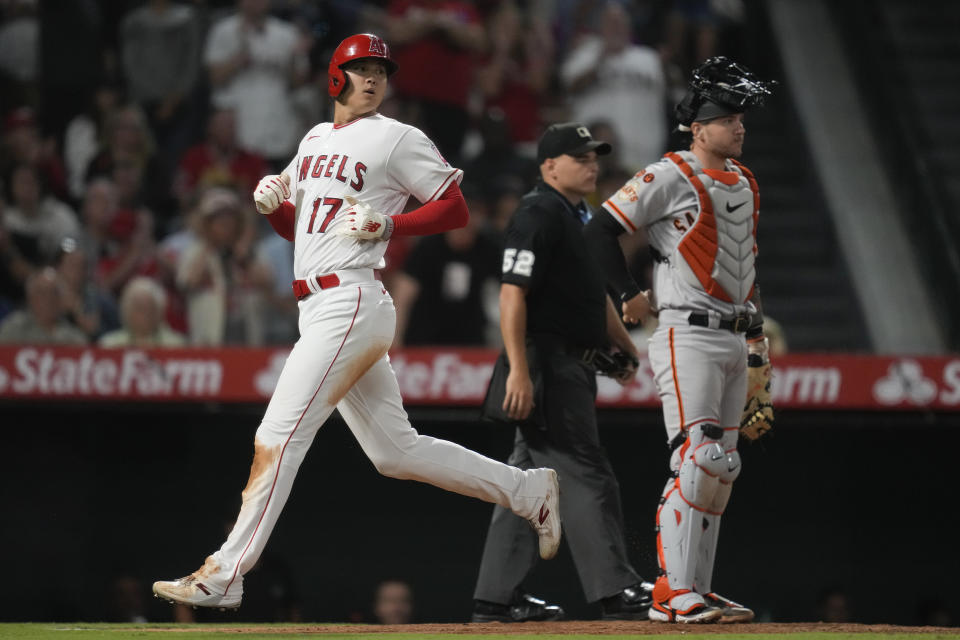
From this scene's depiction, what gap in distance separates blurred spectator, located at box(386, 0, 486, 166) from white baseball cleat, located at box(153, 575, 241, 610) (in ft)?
18.6

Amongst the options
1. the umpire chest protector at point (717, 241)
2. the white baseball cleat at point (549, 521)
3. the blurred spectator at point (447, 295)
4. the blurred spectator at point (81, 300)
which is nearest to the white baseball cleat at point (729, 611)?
the white baseball cleat at point (549, 521)

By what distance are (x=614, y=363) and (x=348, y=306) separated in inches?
55.0

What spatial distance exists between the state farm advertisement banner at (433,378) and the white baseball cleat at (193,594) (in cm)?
282

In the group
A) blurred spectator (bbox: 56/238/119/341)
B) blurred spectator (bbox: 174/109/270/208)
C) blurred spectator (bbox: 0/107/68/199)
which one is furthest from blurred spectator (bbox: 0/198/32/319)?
blurred spectator (bbox: 174/109/270/208)

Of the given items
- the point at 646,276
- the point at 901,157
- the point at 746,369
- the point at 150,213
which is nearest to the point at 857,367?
the point at 646,276

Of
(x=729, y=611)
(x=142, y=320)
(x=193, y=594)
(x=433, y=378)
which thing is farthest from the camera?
(x=142, y=320)

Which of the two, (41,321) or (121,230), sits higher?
(121,230)

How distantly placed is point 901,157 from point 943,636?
6.06m

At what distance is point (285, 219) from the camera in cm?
488

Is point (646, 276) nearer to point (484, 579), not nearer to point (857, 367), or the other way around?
point (857, 367)

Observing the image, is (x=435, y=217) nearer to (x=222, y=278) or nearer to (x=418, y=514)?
(x=418, y=514)

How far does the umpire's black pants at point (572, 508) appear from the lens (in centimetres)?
534

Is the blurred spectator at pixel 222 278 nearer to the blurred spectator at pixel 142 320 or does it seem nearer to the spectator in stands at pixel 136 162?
the blurred spectator at pixel 142 320

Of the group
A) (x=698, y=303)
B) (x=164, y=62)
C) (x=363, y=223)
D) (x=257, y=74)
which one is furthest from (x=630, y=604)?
(x=164, y=62)
